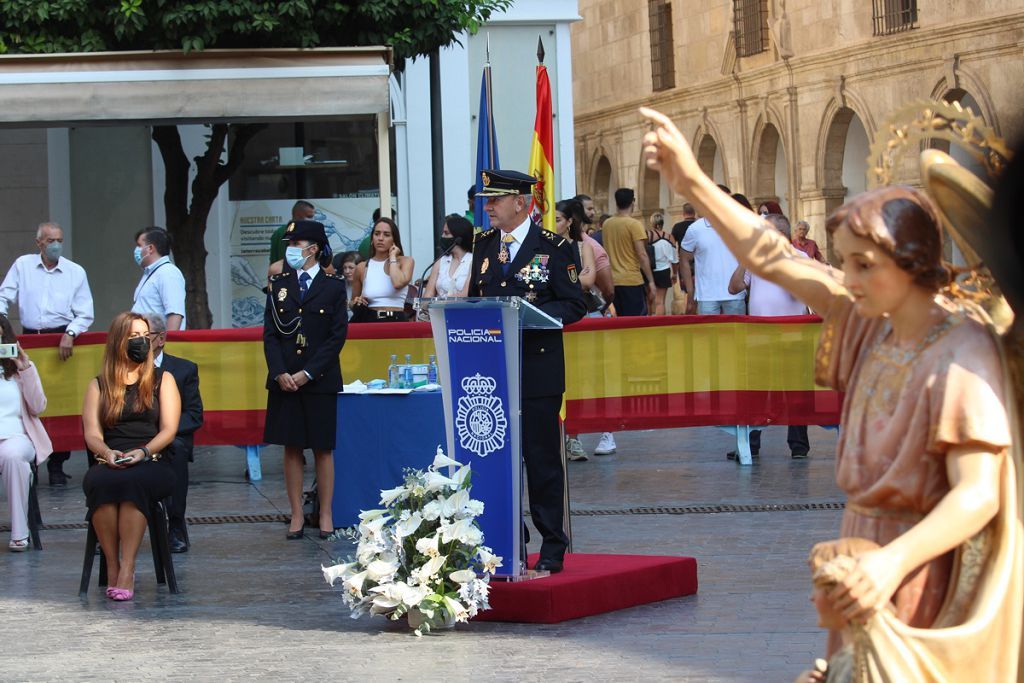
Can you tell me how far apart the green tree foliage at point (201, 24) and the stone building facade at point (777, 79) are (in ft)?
41.5

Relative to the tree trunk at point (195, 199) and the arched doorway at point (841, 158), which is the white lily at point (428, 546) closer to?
the tree trunk at point (195, 199)

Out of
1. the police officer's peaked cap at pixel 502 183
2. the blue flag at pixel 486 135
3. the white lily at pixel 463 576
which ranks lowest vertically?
the white lily at pixel 463 576

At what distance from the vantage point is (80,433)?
12977 mm

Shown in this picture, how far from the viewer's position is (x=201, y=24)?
1491 centimetres

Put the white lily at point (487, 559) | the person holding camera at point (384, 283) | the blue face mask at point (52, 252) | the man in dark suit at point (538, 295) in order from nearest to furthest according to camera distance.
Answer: the white lily at point (487, 559), the man in dark suit at point (538, 295), the blue face mask at point (52, 252), the person holding camera at point (384, 283)

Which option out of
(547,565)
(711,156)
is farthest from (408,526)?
(711,156)

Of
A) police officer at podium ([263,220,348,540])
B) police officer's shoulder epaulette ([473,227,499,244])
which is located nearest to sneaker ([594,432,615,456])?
police officer at podium ([263,220,348,540])

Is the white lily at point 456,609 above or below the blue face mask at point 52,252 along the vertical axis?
below

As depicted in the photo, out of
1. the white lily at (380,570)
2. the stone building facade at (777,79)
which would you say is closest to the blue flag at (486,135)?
the white lily at (380,570)

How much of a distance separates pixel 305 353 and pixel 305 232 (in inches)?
31.9

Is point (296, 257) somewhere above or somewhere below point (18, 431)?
above

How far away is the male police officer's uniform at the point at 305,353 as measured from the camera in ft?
32.9

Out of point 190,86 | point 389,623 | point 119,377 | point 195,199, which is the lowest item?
point 389,623

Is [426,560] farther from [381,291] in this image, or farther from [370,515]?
[381,291]
